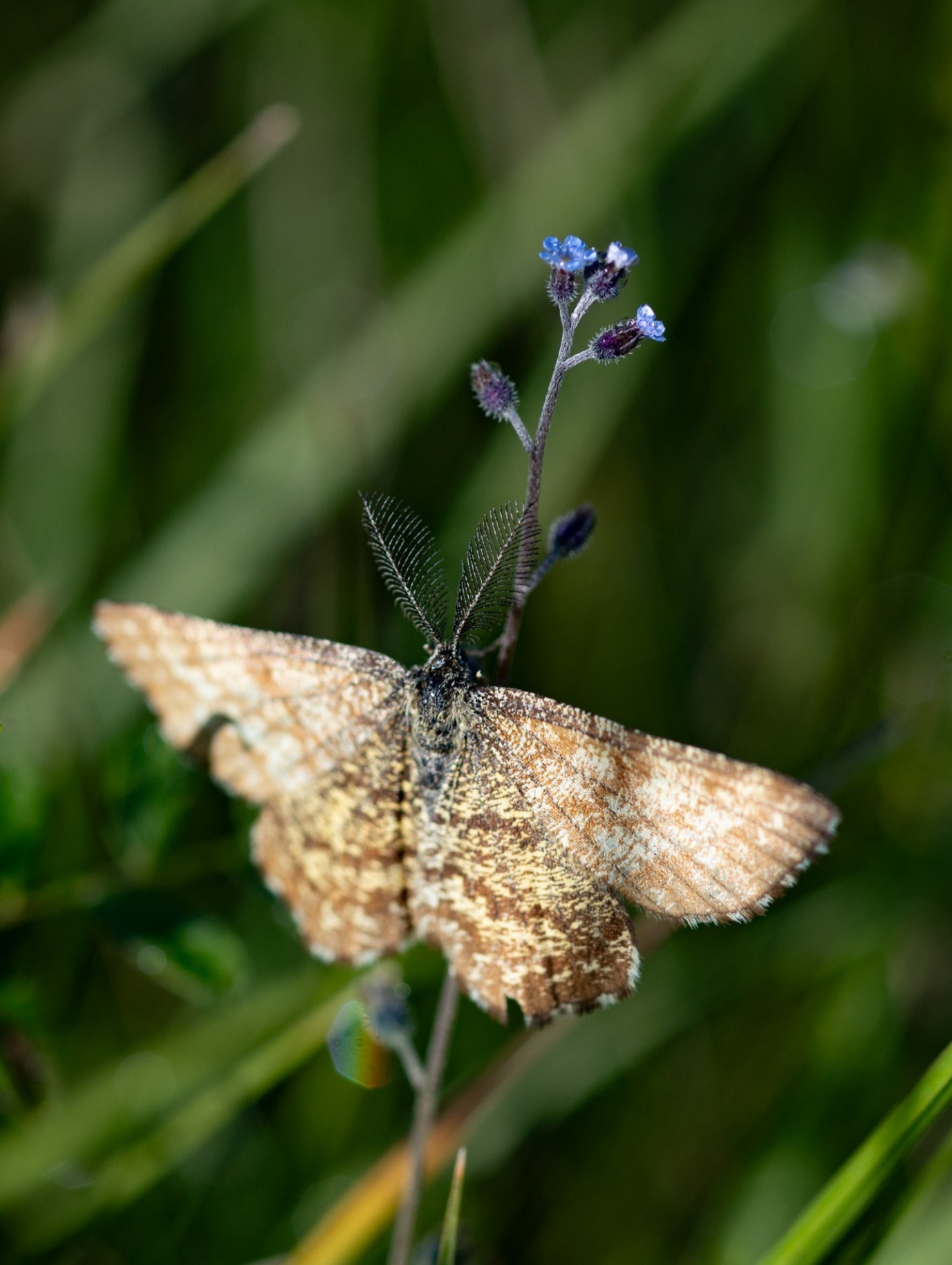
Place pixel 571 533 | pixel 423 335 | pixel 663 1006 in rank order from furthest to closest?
pixel 423 335 < pixel 663 1006 < pixel 571 533

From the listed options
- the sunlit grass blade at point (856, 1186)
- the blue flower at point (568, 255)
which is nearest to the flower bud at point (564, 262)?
the blue flower at point (568, 255)

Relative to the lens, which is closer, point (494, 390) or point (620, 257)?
point (620, 257)

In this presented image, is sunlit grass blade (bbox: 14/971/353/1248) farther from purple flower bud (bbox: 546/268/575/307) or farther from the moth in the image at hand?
purple flower bud (bbox: 546/268/575/307)

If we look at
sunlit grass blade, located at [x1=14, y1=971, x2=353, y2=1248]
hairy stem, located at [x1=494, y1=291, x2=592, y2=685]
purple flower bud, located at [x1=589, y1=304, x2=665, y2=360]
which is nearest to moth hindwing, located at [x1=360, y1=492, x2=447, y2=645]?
hairy stem, located at [x1=494, y1=291, x2=592, y2=685]

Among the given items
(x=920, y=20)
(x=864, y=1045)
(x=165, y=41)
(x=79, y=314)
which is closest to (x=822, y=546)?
(x=864, y=1045)

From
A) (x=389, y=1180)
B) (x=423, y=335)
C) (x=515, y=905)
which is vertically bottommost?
(x=389, y=1180)

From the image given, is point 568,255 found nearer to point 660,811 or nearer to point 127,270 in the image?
point 660,811

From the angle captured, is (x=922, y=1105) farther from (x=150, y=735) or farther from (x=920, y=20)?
(x=920, y=20)

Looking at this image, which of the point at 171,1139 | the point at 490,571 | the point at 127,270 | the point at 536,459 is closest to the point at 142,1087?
the point at 171,1139
